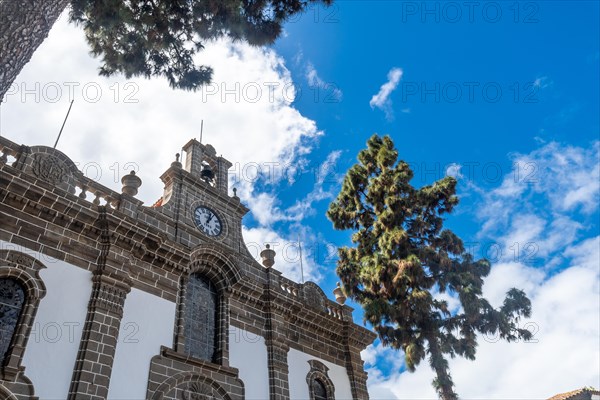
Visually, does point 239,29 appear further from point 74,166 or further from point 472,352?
point 472,352

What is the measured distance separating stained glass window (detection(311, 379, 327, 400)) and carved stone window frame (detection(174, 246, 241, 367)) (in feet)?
11.4

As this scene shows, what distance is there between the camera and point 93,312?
9844 millimetres

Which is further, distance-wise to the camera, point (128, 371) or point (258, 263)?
point (258, 263)

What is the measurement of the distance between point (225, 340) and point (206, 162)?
6.84 m

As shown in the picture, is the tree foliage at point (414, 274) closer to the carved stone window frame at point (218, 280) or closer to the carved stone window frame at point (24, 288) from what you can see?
the carved stone window frame at point (218, 280)

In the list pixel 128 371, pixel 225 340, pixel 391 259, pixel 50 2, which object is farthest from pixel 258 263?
pixel 50 2

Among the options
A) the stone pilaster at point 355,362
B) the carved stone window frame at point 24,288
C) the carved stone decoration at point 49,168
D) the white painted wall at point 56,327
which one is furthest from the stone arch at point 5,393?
the stone pilaster at point 355,362

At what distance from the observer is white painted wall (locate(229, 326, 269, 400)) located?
40.6ft

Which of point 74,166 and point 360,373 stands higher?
point 74,166

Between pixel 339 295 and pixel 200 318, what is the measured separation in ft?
21.3

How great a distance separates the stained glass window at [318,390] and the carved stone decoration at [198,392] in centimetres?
388

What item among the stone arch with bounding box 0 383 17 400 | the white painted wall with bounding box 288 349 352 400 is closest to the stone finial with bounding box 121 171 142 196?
the stone arch with bounding box 0 383 17 400

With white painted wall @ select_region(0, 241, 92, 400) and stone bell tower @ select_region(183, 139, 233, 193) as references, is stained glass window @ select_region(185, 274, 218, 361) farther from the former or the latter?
stone bell tower @ select_region(183, 139, 233, 193)

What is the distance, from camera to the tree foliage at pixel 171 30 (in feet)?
32.8
